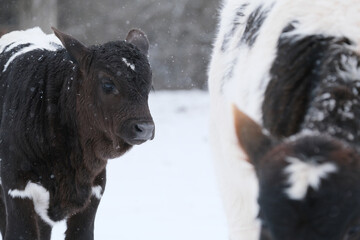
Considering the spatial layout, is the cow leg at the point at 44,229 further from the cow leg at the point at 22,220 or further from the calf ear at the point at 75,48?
the calf ear at the point at 75,48

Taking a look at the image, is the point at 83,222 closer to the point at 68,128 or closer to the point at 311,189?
the point at 68,128

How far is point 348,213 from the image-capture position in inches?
90.4

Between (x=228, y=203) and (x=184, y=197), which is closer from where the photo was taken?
(x=228, y=203)

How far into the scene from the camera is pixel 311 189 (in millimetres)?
2250

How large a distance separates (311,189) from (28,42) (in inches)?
143

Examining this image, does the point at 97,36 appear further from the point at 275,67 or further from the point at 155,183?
the point at 275,67

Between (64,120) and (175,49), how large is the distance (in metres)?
11.4

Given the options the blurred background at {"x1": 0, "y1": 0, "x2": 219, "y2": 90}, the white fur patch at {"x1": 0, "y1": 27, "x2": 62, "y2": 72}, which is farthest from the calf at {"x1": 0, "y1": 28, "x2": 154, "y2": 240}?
the blurred background at {"x1": 0, "y1": 0, "x2": 219, "y2": 90}

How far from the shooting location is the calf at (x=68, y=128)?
4.41 metres

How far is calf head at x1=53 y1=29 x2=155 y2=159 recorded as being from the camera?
434 cm

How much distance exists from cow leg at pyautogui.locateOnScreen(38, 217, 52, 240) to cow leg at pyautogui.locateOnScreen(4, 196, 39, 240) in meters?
0.16

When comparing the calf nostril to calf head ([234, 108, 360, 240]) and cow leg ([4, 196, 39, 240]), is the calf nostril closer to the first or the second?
cow leg ([4, 196, 39, 240])

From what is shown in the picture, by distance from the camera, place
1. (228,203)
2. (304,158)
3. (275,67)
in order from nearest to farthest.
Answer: (304,158)
(275,67)
(228,203)

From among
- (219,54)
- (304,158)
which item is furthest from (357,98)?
(219,54)
